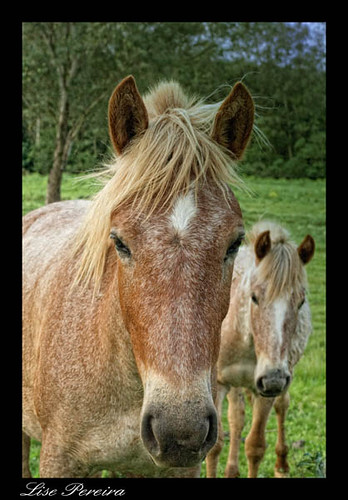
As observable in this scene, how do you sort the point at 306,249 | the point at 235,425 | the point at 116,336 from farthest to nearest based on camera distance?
the point at 235,425, the point at 306,249, the point at 116,336

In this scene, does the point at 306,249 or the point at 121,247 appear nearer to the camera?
the point at 121,247

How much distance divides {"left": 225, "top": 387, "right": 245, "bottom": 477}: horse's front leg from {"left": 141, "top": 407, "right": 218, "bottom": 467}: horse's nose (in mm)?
3624

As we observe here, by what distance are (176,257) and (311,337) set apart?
7.22m

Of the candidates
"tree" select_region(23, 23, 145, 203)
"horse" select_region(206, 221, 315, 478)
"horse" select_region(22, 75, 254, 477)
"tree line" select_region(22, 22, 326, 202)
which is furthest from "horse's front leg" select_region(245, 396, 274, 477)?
"tree" select_region(23, 23, 145, 203)

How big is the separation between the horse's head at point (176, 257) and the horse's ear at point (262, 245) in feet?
7.04

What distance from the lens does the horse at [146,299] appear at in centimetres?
185

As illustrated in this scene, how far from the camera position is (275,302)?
4.43m

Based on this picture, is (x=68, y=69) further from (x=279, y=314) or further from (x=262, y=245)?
(x=279, y=314)

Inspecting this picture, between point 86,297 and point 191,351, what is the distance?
1.22 m

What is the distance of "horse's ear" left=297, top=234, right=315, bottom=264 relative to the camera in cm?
473

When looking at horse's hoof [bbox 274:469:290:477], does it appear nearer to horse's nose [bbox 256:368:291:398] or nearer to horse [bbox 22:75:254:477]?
horse's nose [bbox 256:368:291:398]

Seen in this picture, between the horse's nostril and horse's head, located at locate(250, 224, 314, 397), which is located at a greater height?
horse's head, located at locate(250, 224, 314, 397)

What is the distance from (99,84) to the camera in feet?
33.2

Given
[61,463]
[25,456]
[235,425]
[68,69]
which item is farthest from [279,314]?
[68,69]
